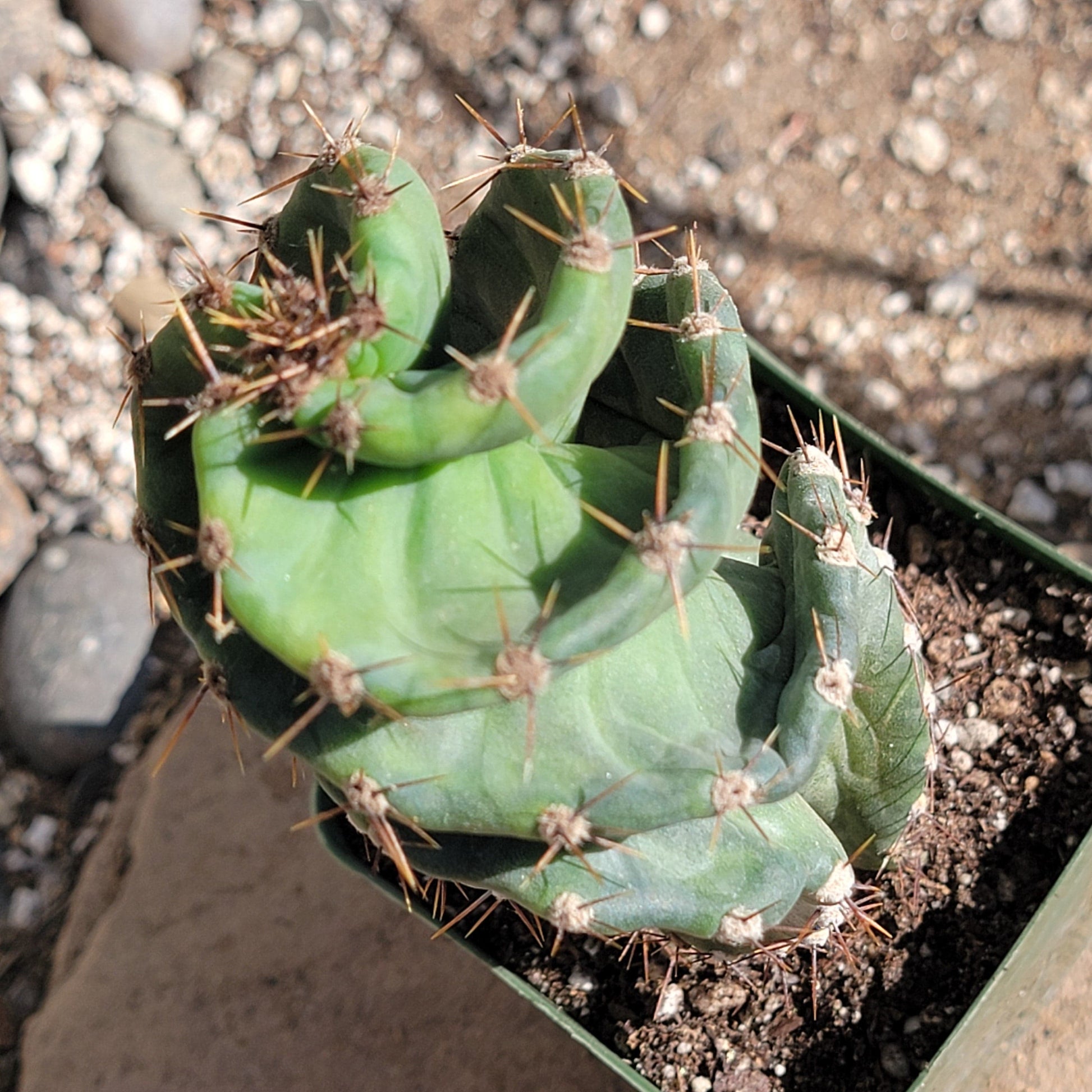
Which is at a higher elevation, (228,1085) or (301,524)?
(301,524)

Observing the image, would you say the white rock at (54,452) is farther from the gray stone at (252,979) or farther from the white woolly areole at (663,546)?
the white woolly areole at (663,546)

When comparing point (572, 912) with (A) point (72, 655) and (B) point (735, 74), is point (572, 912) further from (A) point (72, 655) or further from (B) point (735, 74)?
(B) point (735, 74)

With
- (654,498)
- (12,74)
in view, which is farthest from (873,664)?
(12,74)

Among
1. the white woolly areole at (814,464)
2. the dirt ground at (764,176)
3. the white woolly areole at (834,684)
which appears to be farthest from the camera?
the dirt ground at (764,176)

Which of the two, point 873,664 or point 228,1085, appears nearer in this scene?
point 873,664

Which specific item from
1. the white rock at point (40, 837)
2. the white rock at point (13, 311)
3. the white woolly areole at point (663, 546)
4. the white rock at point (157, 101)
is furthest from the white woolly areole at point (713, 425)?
the white rock at point (157, 101)

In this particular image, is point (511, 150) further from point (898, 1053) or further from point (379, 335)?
point (898, 1053)

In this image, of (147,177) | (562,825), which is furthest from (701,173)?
(562,825)
